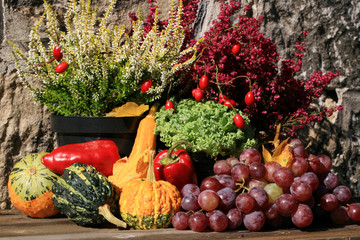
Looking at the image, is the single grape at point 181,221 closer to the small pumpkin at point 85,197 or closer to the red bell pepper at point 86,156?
the small pumpkin at point 85,197

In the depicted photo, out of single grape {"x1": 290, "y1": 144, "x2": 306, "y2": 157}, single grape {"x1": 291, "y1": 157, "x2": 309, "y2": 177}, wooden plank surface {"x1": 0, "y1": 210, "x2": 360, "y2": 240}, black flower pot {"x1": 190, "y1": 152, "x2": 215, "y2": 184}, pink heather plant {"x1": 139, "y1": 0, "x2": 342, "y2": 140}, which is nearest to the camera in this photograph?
wooden plank surface {"x1": 0, "y1": 210, "x2": 360, "y2": 240}

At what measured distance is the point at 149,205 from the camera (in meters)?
1.92

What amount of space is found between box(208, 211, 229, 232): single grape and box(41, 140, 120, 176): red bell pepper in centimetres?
81

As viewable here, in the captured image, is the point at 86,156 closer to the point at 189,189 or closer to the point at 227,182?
the point at 189,189

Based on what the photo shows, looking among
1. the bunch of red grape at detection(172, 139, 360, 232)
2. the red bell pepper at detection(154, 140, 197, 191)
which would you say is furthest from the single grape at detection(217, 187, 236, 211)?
the red bell pepper at detection(154, 140, 197, 191)

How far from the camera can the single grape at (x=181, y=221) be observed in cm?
191

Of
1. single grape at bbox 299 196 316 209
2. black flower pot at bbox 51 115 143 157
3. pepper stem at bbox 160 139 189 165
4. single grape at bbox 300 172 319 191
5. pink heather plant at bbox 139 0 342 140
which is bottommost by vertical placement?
single grape at bbox 299 196 316 209

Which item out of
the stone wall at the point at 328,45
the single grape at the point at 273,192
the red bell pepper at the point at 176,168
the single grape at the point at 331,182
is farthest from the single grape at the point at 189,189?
the stone wall at the point at 328,45

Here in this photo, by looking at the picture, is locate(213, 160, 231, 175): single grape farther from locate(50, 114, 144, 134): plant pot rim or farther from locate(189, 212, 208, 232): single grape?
locate(50, 114, 144, 134): plant pot rim

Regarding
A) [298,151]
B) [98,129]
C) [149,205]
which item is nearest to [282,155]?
[298,151]

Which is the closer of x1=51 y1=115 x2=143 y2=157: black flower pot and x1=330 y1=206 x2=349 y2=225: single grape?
x1=330 y1=206 x2=349 y2=225: single grape

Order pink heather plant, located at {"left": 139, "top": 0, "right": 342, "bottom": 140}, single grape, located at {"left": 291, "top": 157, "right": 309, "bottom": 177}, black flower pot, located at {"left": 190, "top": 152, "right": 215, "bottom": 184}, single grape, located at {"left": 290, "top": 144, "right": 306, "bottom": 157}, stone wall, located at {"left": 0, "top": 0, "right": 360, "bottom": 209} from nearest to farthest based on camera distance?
single grape, located at {"left": 291, "top": 157, "right": 309, "bottom": 177} < single grape, located at {"left": 290, "top": 144, "right": 306, "bottom": 157} < black flower pot, located at {"left": 190, "top": 152, "right": 215, "bottom": 184} < pink heather plant, located at {"left": 139, "top": 0, "right": 342, "bottom": 140} < stone wall, located at {"left": 0, "top": 0, "right": 360, "bottom": 209}

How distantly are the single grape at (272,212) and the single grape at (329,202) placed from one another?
0.29 metres

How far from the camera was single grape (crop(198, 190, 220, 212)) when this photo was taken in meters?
1.86
